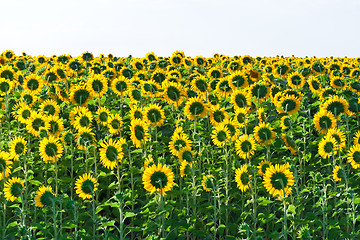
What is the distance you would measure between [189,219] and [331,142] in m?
2.50

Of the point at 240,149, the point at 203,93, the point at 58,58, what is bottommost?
the point at 240,149

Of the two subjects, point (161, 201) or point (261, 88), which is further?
point (261, 88)

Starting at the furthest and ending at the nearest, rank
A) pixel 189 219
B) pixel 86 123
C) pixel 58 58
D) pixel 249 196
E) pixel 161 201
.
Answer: pixel 58 58
pixel 86 123
pixel 249 196
pixel 189 219
pixel 161 201

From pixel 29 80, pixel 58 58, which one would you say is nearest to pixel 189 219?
pixel 29 80

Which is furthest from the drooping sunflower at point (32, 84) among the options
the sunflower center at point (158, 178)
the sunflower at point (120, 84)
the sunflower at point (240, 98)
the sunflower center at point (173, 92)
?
the sunflower center at point (158, 178)

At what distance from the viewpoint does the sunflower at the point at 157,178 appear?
213 inches

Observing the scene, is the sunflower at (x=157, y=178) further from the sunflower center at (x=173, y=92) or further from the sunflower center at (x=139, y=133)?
the sunflower center at (x=173, y=92)

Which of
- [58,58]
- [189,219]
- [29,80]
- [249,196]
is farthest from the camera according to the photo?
[58,58]

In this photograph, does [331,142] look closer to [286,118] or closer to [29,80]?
[286,118]

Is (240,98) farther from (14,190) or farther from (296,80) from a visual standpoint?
(14,190)

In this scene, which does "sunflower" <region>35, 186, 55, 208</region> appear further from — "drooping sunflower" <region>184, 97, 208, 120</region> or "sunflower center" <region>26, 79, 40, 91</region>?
"sunflower center" <region>26, 79, 40, 91</region>

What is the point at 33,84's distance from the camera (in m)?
10.0

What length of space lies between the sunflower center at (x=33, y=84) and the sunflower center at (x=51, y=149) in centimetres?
391

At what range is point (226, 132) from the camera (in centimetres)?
700
